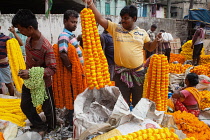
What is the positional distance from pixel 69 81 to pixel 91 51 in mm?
1213

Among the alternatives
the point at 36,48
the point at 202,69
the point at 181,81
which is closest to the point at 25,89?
the point at 36,48

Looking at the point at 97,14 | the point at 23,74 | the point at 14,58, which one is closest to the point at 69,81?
the point at 23,74

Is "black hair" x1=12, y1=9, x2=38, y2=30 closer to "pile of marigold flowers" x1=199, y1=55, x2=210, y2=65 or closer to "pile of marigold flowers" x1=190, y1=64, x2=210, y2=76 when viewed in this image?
"pile of marigold flowers" x1=190, y1=64, x2=210, y2=76

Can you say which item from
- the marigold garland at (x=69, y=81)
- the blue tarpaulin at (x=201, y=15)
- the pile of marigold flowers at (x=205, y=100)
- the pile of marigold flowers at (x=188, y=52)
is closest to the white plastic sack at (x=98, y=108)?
the marigold garland at (x=69, y=81)

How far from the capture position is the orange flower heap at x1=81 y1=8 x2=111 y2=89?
75.2 inches

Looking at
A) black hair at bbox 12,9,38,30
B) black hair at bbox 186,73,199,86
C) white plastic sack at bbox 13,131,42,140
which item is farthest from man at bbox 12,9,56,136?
black hair at bbox 186,73,199,86

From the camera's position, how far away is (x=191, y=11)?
1312 cm

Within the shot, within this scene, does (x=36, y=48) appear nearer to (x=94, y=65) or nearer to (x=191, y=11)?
(x=94, y=65)

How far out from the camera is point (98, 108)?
194 centimetres

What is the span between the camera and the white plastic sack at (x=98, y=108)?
167 centimetres

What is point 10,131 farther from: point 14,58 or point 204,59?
point 204,59

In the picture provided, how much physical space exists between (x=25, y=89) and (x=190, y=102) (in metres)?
2.88

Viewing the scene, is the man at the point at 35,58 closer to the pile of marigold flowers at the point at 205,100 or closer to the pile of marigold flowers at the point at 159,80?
the pile of marigold flowers at the point at 159,80

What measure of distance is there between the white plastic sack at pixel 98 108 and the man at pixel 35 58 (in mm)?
725
